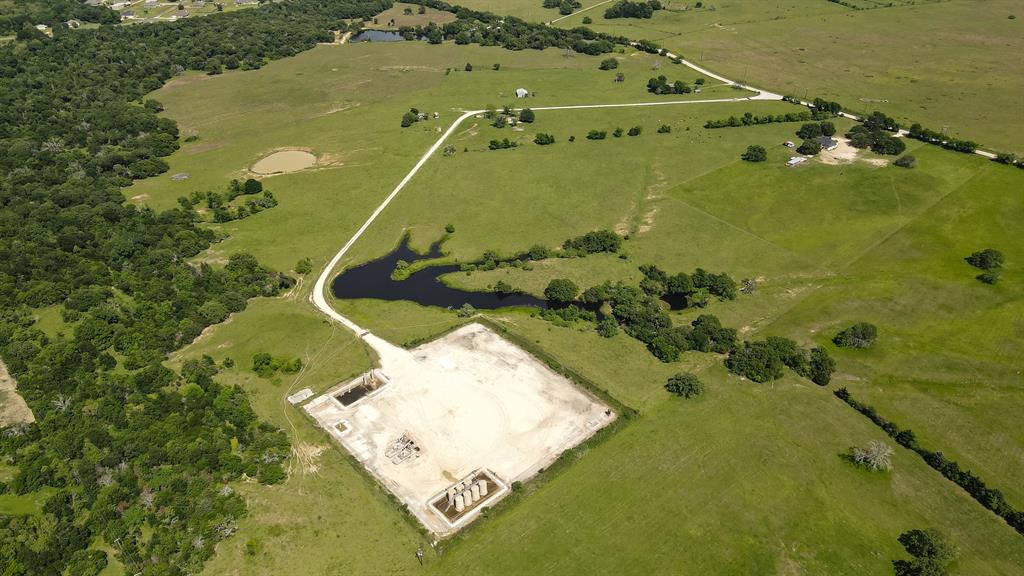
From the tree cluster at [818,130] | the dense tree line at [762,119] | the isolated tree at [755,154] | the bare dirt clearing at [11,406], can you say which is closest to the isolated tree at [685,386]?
the isolated tree at [755,154]

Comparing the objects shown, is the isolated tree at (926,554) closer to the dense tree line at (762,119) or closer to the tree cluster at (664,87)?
the dense tree line at (762,119)

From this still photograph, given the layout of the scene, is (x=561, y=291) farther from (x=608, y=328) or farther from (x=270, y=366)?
(x=270, y=366)

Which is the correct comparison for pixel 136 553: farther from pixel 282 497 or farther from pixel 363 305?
pixel 363 305

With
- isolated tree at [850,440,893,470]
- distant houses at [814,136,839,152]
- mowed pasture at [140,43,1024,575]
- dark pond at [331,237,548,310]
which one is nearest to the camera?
mowed pasture at [140,43,1024,575]

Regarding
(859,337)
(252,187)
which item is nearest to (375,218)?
(252,187)

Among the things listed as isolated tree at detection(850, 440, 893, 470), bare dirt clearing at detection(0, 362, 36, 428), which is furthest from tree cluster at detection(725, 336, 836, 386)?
bare dirt clearing at detection(0, 362, 36, 428)

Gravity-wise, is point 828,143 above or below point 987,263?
above

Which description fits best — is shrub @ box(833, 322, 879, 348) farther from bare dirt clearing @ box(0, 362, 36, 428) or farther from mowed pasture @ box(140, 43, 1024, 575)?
bare dirt clearing @ box(0, 362, 36, 428)
